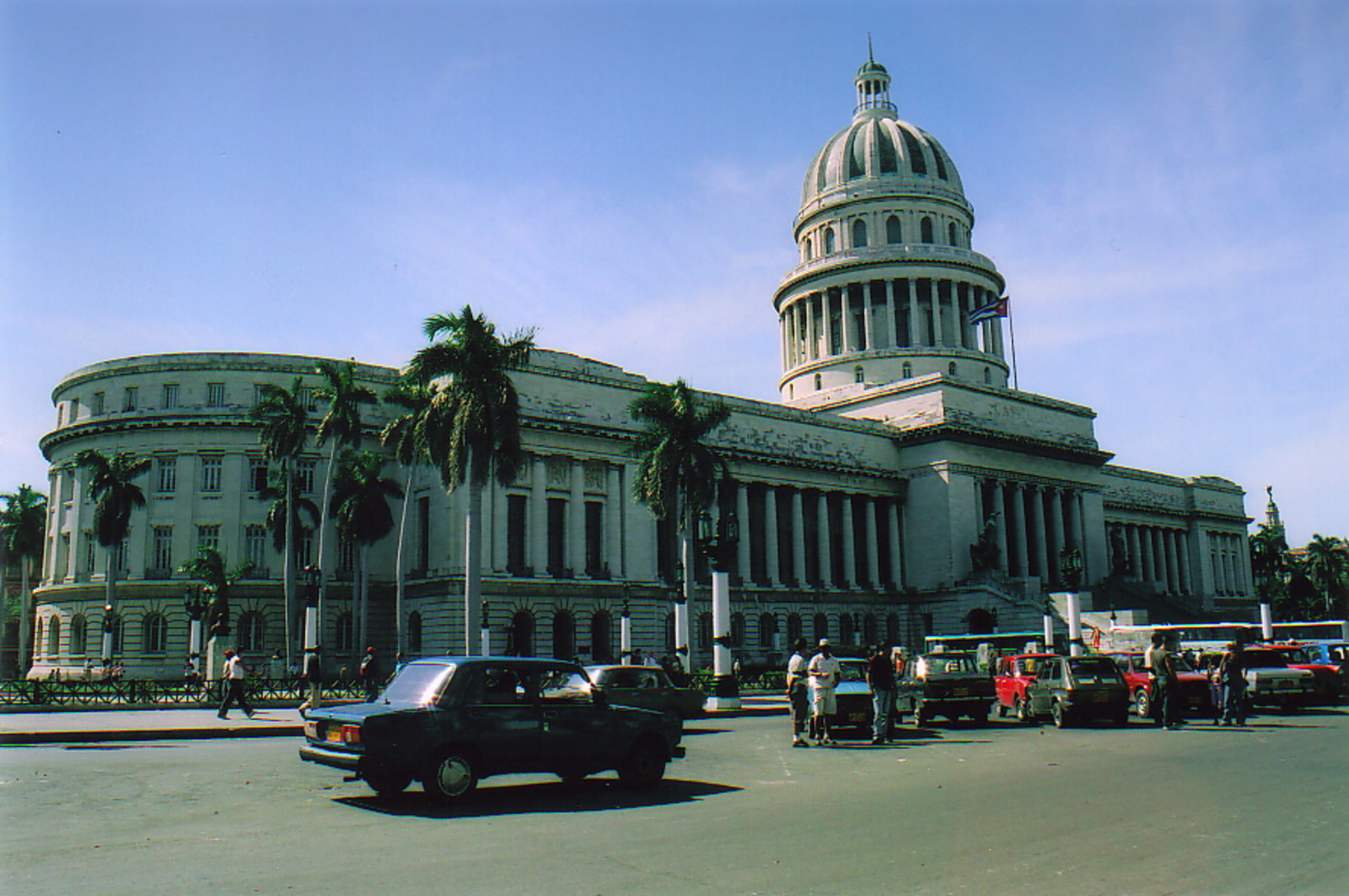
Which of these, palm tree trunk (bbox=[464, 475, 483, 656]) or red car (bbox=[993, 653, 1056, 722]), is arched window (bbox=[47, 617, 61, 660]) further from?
red car (bbox=[993, 653, 1056, 722])

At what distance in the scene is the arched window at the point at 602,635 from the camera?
186ft

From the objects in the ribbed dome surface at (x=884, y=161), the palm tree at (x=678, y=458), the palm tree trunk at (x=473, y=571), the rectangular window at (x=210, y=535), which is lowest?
the palm tree trunk at (x=473, y=571)

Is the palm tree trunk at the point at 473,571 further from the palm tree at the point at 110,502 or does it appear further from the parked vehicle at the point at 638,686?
the palm tree at the point at 110,502

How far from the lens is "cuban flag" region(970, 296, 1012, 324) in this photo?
267 ft

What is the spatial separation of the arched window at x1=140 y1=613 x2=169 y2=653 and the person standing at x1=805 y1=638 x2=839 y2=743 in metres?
42.7

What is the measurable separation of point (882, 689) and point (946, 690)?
4.45 metres

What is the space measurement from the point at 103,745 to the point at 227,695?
5791 millimetres

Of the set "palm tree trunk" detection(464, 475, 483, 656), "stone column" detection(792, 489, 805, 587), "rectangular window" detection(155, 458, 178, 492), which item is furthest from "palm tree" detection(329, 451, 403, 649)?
"stone column" detection(792, 489, 805, 587)

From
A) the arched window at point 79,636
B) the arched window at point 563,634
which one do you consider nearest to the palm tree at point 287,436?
the arched window at point 563,634

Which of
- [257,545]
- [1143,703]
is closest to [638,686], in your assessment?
[1143,703]

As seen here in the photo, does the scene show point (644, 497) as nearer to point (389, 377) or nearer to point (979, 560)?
point (389, 377)

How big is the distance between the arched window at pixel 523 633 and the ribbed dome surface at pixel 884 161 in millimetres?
51223

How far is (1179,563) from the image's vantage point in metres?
99.8

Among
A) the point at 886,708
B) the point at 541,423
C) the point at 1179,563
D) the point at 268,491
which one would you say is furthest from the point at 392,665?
the point at 1179,563
